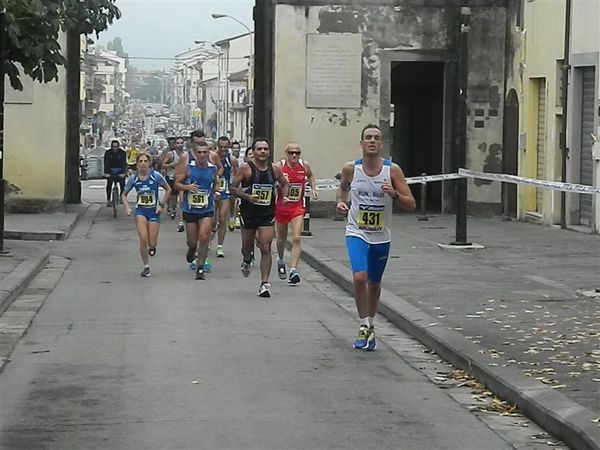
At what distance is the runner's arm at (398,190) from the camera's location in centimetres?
1155

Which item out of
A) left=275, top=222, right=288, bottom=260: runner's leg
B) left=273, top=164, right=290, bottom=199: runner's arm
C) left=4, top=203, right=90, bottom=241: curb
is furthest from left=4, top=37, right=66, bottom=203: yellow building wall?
left=273, top=164, right=290, bottom=199: runner's arm

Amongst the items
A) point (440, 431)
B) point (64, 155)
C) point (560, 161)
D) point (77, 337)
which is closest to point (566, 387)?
point (440, 431)

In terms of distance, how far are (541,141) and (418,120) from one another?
30.6ft

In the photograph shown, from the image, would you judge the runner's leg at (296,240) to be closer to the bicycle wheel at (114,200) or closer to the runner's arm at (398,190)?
the runner's arm at (398,190)

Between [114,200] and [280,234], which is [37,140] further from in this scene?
[280,234]

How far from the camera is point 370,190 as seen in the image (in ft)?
38.3

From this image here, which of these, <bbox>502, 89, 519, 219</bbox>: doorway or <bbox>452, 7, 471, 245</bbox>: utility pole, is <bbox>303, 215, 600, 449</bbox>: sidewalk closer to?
<bbox>452, 7, 471, 245</bbox>: utility pole

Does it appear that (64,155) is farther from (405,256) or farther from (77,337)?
(77,337)

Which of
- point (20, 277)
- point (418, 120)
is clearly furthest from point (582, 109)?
point (20, 277)

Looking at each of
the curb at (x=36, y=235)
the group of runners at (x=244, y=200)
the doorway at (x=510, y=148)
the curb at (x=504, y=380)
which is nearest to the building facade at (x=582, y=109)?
the doorway at (x=510, y=148)

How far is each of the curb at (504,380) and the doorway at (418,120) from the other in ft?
67.2

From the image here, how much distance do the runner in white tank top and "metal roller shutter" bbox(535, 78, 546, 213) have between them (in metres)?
16.3

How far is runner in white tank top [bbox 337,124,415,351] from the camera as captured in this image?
38.2ft

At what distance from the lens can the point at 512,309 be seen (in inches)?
541
